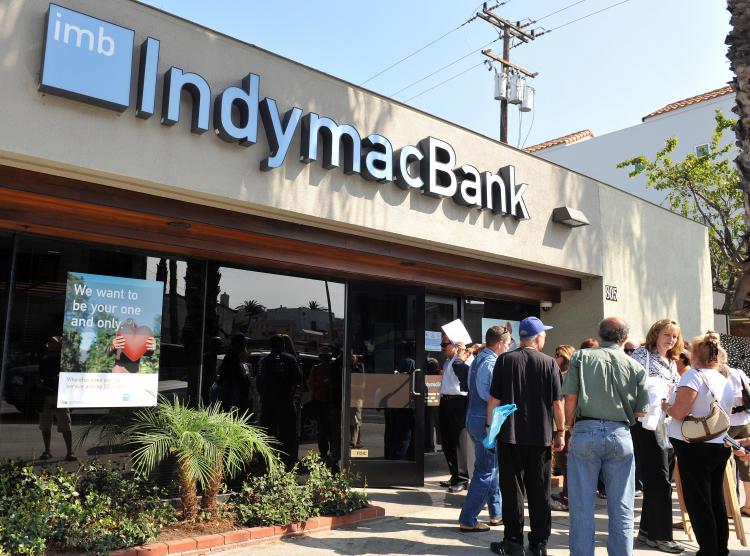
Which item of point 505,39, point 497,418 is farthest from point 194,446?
point 505,39

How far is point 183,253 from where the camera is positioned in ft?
22.3

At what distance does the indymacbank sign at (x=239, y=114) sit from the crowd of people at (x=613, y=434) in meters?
2.54

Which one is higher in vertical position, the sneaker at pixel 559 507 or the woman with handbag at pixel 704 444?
the woman with handbag at pixel 704 444

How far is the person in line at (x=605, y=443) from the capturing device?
15.3 feet

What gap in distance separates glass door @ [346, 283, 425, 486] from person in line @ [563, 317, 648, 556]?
11.7ft

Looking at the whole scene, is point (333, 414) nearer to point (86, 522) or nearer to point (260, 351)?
point (260, 351)

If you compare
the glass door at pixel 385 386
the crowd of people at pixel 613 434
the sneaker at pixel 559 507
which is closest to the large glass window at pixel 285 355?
A: the glass door at pixel 385 386

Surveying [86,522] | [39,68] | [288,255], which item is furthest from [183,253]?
[86,522]

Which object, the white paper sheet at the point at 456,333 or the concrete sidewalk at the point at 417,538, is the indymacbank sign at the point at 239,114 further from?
the concrete sidewalk at the point at 417,538

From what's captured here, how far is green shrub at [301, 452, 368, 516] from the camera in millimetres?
6172

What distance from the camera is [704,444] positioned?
16.0ft

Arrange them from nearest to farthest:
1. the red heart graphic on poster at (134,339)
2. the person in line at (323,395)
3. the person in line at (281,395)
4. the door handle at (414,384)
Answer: the red heart graphic on poster at (134,339), the person in line at (281,395), the person in line at (323,395), the door handle at (414,384)

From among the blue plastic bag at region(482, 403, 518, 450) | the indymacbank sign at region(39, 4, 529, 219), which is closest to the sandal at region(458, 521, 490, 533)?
the blue plastic bag at region(482, 403, 518, 450)

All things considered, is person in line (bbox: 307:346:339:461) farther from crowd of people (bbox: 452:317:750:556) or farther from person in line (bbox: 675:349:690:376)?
person in line (bbox: 675:349:690:376)
